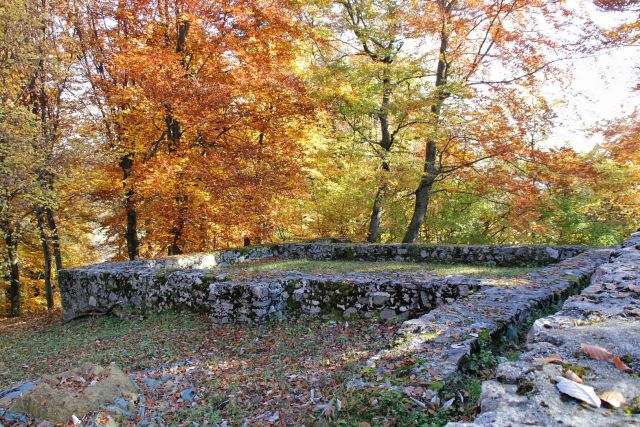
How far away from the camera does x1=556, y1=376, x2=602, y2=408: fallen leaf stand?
182 cm

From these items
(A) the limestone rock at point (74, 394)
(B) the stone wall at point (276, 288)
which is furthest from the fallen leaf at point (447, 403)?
(B) the stone wall at point (276, 288)

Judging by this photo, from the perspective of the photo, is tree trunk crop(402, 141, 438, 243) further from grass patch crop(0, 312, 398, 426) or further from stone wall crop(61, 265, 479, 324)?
grass patch crop(0, 312, 398, 426)

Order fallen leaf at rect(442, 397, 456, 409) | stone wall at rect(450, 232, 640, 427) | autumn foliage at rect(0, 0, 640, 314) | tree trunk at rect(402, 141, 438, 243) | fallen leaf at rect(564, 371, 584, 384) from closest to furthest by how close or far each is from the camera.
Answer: stone wall at rect(450, 232, 640, 427) → fallen leaf at rect(564, 371, 584, 384) → fallen leaf at rect(442, 397, 456, 409) → autumn foliage at rect(0, 0, 640, 314) → tree trunk at rect(402, 141, 438, 243)

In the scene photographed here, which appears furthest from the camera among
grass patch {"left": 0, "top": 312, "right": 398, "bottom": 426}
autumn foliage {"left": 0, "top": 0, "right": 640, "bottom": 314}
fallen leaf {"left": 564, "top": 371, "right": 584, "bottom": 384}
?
autumn foliage {"left": 0, "top": 0, "right": 640, "bottom": 314}

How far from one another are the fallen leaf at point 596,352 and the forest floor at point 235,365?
928 millimetres

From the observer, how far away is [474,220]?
15.8 m

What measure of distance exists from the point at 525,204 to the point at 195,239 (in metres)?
12.2

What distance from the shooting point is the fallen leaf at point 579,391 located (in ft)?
5.95

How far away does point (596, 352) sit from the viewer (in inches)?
89.0

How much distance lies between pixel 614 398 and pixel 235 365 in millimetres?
4650

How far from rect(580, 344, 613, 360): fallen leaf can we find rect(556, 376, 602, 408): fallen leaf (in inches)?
16.3

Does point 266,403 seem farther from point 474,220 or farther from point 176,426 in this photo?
point 474,220

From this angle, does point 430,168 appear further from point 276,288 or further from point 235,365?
point 235,365

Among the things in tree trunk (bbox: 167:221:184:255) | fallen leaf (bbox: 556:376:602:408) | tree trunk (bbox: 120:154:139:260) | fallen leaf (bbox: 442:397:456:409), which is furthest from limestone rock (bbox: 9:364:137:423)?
tree trunk (bbox: 120:154:139:260)
